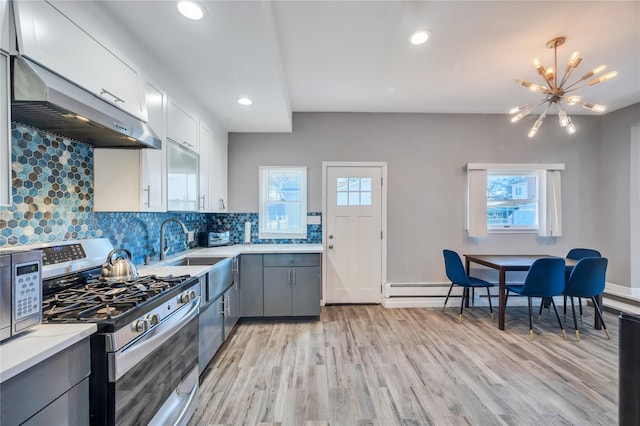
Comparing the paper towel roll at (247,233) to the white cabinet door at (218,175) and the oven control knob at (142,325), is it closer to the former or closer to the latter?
the white cabinet door at (218,175)

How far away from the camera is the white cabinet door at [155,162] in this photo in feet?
6.16

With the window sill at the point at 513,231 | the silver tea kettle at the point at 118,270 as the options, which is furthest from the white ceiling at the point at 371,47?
the window sill at the point at 513,231

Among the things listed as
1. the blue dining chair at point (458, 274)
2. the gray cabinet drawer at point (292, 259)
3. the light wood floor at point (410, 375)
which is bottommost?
the light wood floor at point (410, 375)

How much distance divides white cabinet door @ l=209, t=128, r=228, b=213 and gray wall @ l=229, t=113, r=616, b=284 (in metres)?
0.19

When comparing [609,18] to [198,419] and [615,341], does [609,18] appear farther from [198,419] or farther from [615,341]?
[198,419]

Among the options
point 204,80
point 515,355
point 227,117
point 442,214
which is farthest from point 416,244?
point 204,80

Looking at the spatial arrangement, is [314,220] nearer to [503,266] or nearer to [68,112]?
[503,266]

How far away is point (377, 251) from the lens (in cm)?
391

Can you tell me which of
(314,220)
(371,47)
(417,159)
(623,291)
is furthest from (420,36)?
(623,291)

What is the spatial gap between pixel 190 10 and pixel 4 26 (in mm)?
822

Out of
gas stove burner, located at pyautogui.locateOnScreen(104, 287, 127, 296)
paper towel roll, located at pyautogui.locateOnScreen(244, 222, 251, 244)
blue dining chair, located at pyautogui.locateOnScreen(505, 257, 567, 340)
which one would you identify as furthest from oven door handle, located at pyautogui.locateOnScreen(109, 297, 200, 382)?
blue dining chair, located at pyautogui.locateOnScreen(505, 257, 567, 340)

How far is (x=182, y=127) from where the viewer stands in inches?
96.1

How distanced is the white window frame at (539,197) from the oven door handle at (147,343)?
143 inches

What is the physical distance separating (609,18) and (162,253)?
4024 mm
